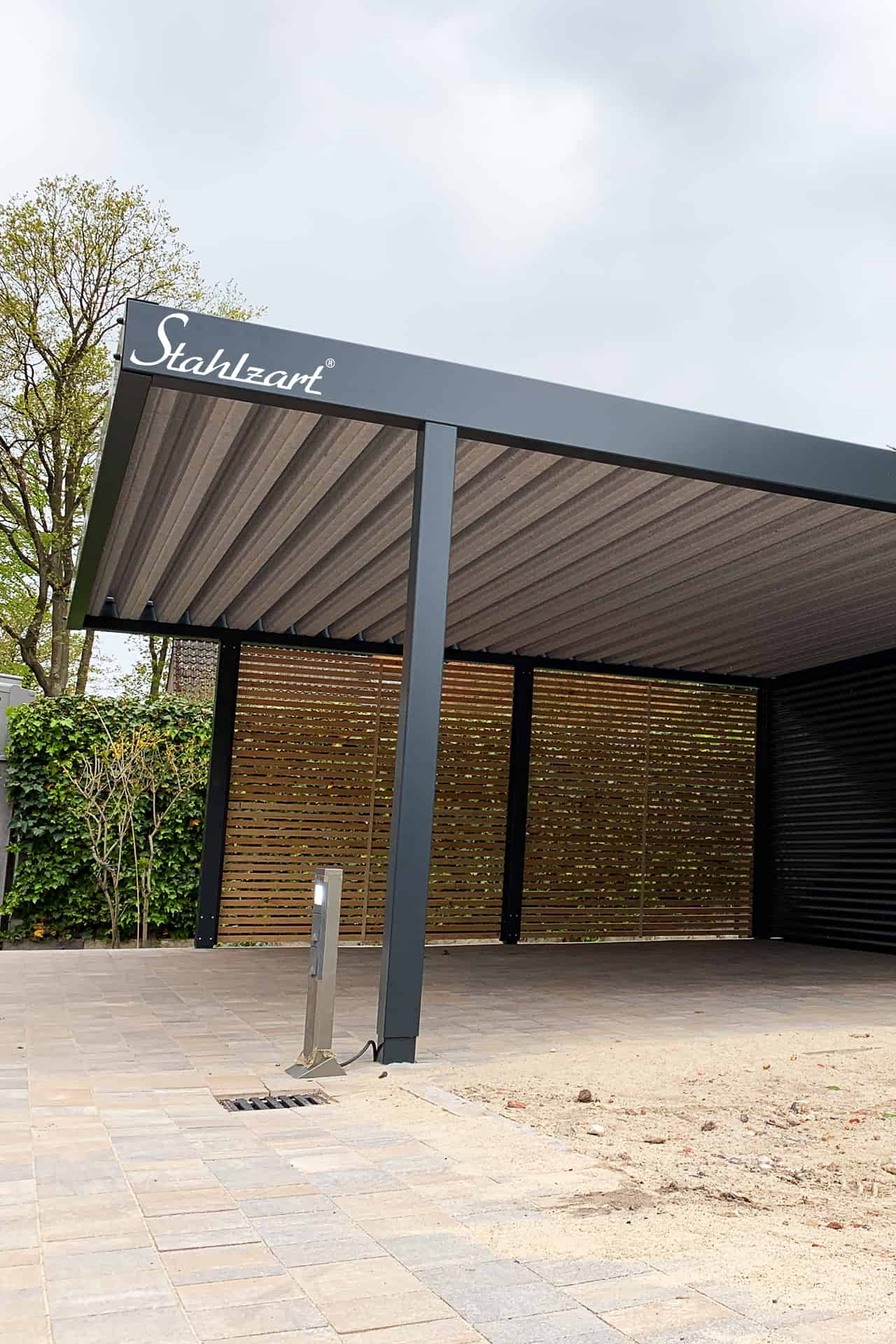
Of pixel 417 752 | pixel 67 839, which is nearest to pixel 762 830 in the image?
pixel 67 839

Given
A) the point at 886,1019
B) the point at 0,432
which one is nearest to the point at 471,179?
the point at 0,432

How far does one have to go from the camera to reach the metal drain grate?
4160mm

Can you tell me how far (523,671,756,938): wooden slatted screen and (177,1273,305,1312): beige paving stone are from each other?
900cm

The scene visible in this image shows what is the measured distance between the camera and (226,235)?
113 ft

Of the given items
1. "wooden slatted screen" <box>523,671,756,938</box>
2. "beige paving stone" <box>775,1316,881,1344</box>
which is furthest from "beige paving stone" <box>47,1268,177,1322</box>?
"wooden slatted screen" <box>523,671,756,938</box>

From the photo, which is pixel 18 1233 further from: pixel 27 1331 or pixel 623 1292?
pixel 623 1292

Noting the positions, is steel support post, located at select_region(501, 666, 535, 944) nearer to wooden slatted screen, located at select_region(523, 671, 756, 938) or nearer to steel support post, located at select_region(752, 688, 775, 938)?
wooden slatted screen, located at select_region(523, 671, 756, 938)

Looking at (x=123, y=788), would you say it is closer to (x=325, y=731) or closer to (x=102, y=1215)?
(x=325, y=731)

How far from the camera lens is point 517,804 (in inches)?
446

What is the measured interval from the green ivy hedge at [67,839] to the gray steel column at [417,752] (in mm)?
5796

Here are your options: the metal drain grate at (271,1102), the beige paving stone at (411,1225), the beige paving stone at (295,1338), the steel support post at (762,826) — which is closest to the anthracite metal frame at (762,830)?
the steel support post at (762,826)

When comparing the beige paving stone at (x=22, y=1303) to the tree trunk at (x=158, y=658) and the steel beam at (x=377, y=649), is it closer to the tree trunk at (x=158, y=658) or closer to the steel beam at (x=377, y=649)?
the steel beam at (x=377, y=649)

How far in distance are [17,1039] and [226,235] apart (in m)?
33.3

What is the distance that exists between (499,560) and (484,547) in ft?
1.13
